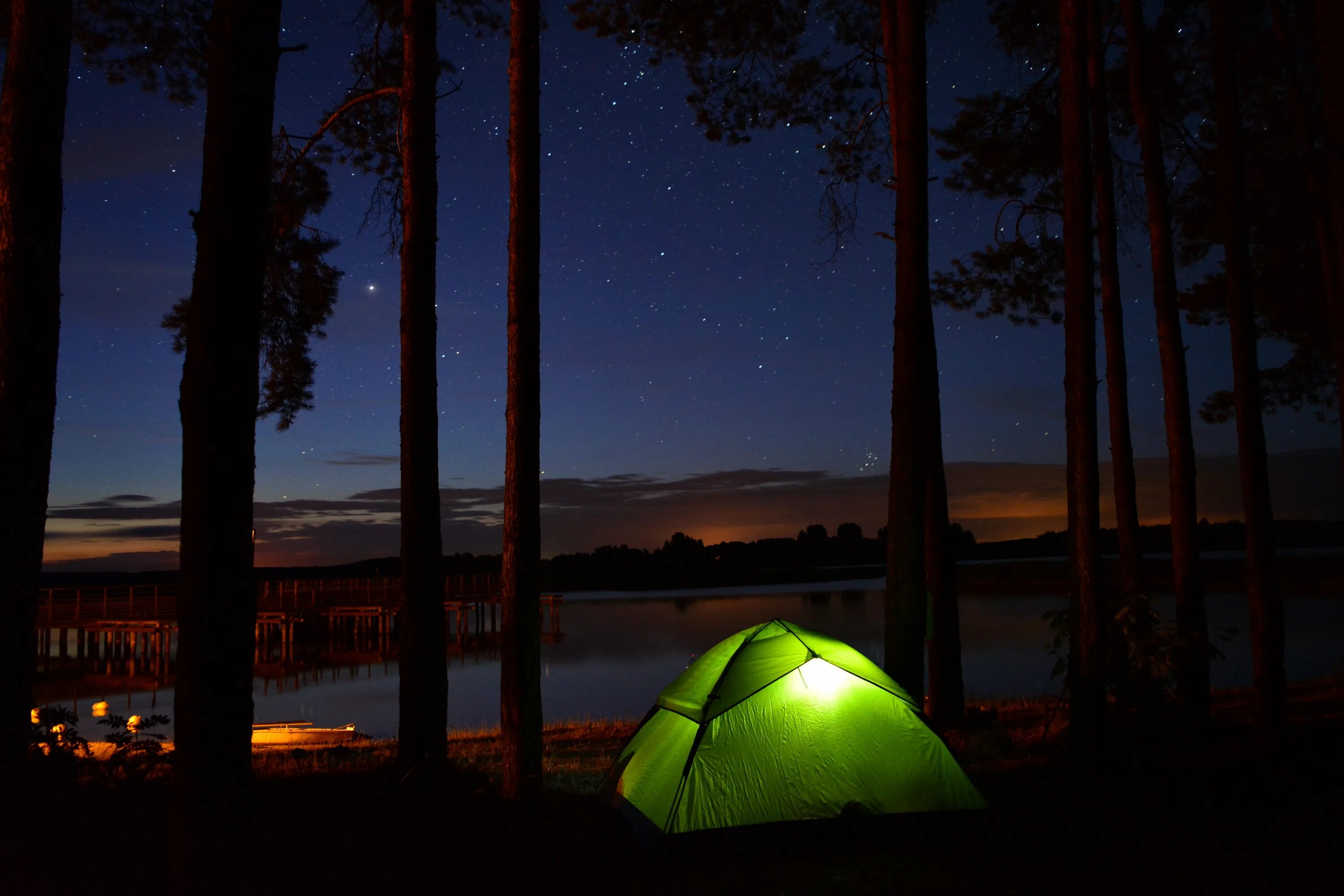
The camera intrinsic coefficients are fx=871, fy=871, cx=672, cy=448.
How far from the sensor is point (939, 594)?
9.44 metres

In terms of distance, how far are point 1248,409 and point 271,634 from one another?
4456cm

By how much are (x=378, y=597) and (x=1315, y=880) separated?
4304 cm

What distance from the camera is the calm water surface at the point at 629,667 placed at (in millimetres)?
21781

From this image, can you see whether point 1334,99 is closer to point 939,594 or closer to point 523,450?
point 939,594

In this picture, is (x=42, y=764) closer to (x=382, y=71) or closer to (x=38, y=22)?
(x=38, y=22)

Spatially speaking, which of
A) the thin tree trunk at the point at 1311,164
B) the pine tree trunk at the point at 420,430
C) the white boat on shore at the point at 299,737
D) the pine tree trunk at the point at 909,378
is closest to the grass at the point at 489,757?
the white boat on shore at the point at 299,737

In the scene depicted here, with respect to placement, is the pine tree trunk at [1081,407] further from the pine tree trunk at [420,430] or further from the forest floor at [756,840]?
the pine tree trunk at [420,430]

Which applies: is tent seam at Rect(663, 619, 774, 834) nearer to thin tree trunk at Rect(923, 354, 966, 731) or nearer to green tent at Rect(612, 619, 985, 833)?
green tent at Rect(612, 619, 985, 833)

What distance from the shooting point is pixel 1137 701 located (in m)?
8.18

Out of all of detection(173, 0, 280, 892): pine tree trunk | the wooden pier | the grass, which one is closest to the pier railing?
the wooden pier

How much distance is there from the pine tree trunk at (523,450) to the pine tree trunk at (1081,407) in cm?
480

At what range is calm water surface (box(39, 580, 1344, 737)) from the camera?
21.8 metres

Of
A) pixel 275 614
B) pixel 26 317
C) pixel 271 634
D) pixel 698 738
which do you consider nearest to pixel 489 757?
pixel 698 738

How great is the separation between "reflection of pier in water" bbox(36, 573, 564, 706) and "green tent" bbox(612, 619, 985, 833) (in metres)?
19.7
